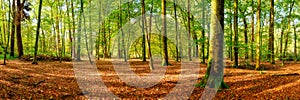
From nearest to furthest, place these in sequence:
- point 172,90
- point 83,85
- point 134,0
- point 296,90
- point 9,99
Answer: point 9,99
point 296,90
point 172,90
point 83,85
point 134,0

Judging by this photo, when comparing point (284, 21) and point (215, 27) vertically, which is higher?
point (284, 21)

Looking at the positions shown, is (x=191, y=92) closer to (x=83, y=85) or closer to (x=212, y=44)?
(x=212, y=44)

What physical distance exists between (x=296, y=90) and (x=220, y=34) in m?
3.20

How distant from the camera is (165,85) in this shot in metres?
10.7

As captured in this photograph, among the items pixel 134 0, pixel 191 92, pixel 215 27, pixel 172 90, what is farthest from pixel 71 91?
pixel 134 0

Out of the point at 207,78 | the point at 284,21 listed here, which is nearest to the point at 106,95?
the point at 207,78

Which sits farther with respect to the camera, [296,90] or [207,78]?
[207,78]

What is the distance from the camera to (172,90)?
9523 millimetres

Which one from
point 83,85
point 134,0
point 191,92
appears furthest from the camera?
point 134,0

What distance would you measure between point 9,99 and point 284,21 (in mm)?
29675

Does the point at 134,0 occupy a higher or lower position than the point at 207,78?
higher

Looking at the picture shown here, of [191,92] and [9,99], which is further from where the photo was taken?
[191,92]

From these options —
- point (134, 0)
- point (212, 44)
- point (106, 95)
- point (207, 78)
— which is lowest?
point (106, 95)

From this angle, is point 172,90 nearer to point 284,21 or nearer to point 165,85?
point 165,85
